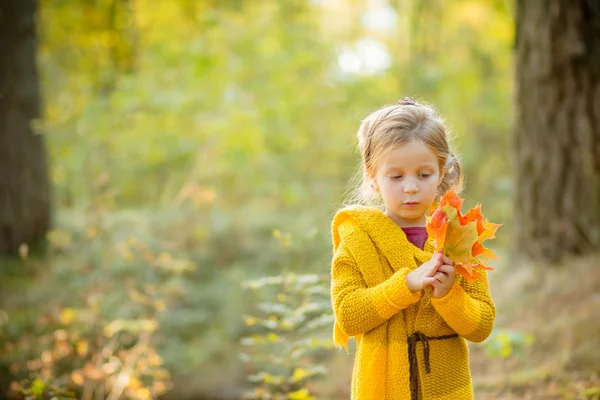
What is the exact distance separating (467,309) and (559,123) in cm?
382

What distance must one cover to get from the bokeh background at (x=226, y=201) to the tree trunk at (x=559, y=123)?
1.29ft

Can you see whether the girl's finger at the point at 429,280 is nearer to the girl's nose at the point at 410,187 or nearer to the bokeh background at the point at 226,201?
the girl's nose at the point at 410,187

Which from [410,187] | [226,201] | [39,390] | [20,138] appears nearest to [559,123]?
[410,187]

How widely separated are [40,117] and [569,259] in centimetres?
638

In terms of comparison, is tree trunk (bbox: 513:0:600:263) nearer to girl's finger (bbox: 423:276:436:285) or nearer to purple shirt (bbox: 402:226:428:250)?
purple shirt (bbox: 402:226:428:250)

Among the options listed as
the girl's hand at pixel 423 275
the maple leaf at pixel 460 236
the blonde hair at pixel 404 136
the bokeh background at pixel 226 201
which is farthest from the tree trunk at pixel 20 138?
the maple leaf at pixel 460 236

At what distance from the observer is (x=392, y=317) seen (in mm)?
2270

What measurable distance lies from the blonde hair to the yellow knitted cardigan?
0.19 metres

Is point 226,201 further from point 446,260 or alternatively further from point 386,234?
point 446,260

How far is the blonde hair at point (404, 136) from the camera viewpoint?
2.27m

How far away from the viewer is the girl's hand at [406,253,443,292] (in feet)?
6.63

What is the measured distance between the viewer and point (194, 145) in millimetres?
9844

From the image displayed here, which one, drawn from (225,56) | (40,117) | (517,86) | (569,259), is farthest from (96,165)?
(569,259)

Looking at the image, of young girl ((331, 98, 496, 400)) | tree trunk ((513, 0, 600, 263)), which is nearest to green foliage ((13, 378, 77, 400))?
young girl ((331, 98, 496, 400))
